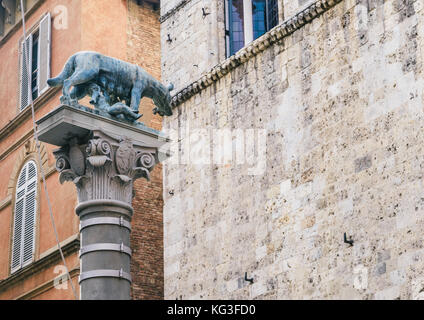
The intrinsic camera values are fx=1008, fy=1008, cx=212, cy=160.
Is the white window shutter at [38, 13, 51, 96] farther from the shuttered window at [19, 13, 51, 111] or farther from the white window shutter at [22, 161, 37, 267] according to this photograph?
the white window shutter at [22, 161, 37, 267]

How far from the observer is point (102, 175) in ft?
30.8

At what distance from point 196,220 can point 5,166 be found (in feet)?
19.1

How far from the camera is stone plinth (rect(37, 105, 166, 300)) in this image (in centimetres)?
888

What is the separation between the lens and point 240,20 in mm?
15805

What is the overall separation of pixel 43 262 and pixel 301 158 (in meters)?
5.72

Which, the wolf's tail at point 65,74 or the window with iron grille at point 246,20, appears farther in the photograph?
the window with iron grille at point 246,20

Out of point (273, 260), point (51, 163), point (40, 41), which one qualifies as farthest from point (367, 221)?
point (40, 41)

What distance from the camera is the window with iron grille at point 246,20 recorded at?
15195mm

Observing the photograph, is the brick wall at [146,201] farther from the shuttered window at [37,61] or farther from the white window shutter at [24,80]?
the white window shutter at [24,80]

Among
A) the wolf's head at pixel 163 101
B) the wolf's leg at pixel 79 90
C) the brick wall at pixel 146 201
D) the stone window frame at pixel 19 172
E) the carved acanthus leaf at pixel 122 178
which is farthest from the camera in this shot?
the stone window frame at pixel 19 172

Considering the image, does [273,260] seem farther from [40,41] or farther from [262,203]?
[40,41]

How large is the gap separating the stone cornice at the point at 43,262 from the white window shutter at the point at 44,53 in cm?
320

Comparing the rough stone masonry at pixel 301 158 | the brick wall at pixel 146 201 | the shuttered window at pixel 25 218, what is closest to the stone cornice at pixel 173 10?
the rough stone masonry at pixel 301 158

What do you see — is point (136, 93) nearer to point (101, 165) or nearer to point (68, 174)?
point (101, 165)
